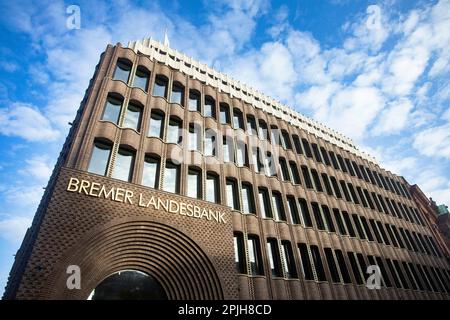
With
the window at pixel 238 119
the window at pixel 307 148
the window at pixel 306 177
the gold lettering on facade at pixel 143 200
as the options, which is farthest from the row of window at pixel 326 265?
the window at pixel 307 148

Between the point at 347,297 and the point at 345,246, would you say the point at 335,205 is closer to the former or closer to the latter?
the point at 345,246

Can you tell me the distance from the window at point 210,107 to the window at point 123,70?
19.4 ft

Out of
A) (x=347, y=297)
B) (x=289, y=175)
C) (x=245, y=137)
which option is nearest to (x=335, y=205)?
(x=289, y=175)

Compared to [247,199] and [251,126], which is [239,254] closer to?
[247,199]

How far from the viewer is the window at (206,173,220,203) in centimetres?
1634

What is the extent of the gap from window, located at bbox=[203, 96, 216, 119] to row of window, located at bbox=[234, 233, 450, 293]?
30.7 ft

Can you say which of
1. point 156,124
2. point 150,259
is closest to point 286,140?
point 156,124

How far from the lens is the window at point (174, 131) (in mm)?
16562

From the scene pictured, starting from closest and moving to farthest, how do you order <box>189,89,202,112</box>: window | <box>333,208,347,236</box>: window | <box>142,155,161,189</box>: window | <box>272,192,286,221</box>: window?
1. <box>142,155,161,189</box>: window
2. <box>272,192,286,221</box>: window
3. <box>189,89,202,112</box>: window
4. <box>333,208,347,236</box>: window

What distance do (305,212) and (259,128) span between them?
321 inches

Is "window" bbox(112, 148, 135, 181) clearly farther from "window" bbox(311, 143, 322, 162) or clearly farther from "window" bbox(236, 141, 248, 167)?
"window" bbox(311, 143, 322, 162)

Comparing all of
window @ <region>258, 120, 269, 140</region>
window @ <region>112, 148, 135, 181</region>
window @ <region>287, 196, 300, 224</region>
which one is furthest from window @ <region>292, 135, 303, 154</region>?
window @ <region>112, 148, 135, 181</region>

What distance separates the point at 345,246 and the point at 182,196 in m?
14.9
